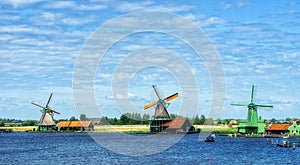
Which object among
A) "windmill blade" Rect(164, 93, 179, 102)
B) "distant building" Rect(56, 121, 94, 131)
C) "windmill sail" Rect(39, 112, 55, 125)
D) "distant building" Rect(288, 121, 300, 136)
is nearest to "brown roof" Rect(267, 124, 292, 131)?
"distant building" Rect(288, 121, 300, 136)

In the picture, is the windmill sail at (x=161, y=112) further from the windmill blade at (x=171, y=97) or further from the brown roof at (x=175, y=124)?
the windmill blade at (x=171, y=97)

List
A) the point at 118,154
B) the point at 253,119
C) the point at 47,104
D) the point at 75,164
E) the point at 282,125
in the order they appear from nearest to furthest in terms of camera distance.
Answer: the point at 75,164 < the point at 118,154 < the point at 253,119 < the point at 282,125 < the point at 47,104

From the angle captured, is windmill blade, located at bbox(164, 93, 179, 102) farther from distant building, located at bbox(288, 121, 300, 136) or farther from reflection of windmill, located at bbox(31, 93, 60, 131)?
reflection of windmill, located at bbox(31, 93, 60, 131)

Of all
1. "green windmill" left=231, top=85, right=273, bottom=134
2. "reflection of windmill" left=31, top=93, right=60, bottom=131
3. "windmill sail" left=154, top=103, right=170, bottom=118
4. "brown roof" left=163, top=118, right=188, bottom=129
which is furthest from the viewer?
"reflection of windmill" left=31, top=93, right=60, bottom=131

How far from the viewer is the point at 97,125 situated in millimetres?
190000

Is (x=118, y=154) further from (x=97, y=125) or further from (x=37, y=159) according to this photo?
(x=97, y=125)

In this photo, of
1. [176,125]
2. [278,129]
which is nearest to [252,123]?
[278,129]

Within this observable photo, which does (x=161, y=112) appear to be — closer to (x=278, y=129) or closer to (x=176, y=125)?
(x=176, y=125)

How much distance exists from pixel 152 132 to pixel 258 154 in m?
63.0

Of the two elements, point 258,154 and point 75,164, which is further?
point 258,154

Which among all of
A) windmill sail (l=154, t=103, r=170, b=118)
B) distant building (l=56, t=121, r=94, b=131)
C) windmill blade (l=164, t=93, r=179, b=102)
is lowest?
distant building (l=56, t=121, r=94, b=131)

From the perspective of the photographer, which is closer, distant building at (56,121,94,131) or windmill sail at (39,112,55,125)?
windmill sail at (39,112,55,125)

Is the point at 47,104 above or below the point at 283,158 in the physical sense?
above

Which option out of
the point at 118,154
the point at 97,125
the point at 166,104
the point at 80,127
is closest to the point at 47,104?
the point at 80,127
